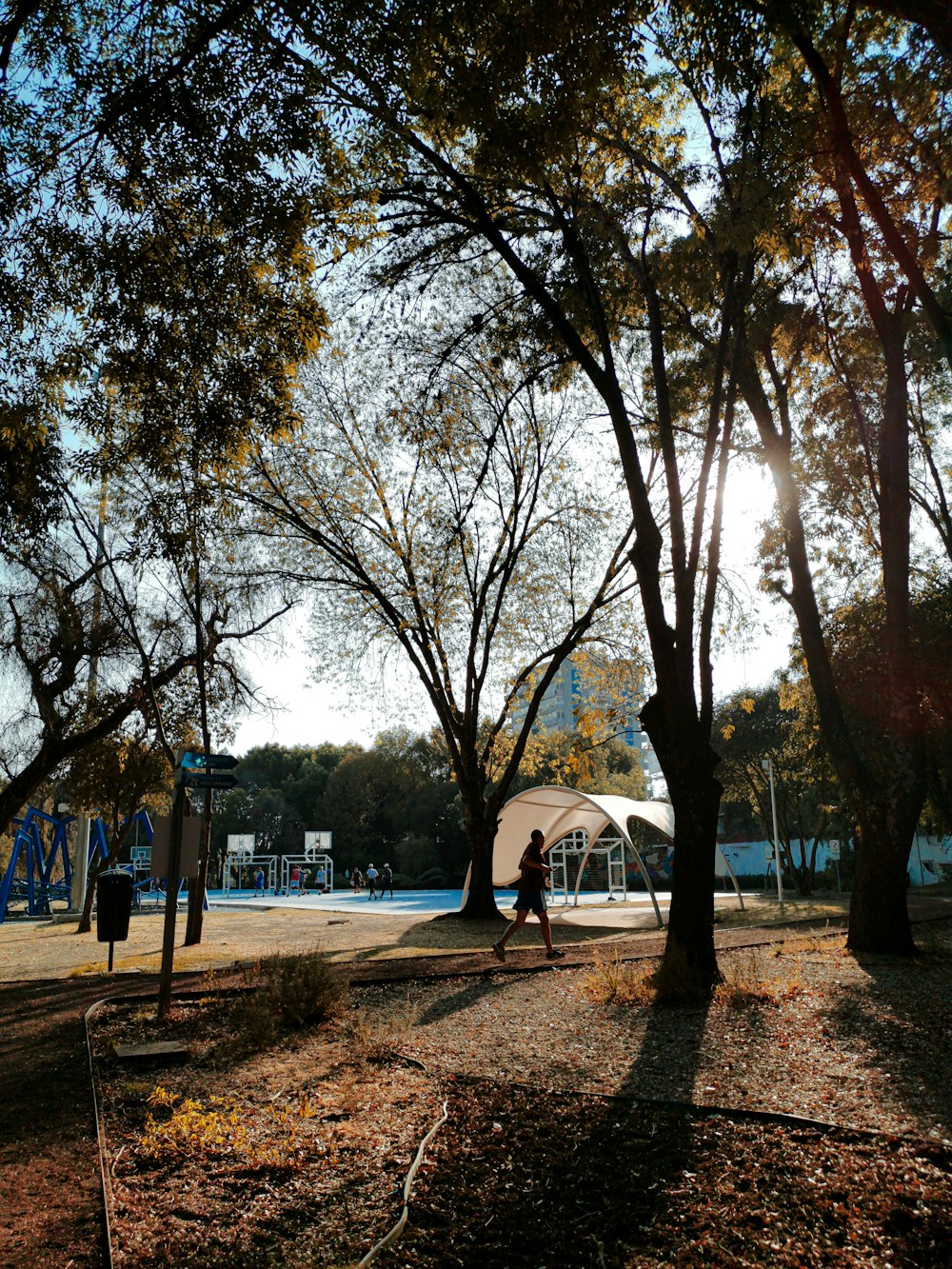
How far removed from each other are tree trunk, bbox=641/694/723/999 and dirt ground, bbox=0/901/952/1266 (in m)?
1.23

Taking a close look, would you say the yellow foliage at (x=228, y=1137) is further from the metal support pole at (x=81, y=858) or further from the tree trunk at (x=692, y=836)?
the metal support pole at (x=81, y=858)

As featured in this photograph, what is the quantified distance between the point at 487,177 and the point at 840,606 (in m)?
14.3

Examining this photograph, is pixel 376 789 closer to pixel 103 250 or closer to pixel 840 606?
pixel 840 606

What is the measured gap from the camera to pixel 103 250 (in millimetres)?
6973

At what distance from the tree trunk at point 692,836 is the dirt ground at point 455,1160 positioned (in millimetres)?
1230

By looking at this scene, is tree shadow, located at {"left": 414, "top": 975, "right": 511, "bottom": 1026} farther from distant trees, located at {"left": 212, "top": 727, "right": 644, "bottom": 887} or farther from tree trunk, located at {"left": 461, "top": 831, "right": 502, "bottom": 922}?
distant trees, located at {"left": 212, "top": 727, "right": 644, "bottom": 887}

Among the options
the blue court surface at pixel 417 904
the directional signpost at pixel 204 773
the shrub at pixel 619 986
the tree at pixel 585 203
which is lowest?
the blue court surface at pixel 417 904

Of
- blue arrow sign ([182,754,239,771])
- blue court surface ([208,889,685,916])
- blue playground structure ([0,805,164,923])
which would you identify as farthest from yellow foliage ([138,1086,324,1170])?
blue playground structure ([0,805,164,923])

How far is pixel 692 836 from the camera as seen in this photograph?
29.3 ft

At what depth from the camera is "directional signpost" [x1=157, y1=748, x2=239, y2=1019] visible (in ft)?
26.7

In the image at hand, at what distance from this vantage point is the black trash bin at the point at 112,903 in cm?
1173

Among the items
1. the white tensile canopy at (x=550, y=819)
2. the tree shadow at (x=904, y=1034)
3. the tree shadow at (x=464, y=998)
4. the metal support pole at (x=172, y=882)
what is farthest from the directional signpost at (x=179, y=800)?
the white tensile canopy at (x=550, y=819)

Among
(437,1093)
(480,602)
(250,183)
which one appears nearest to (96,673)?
(480,602)

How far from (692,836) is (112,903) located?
7.37 meters
